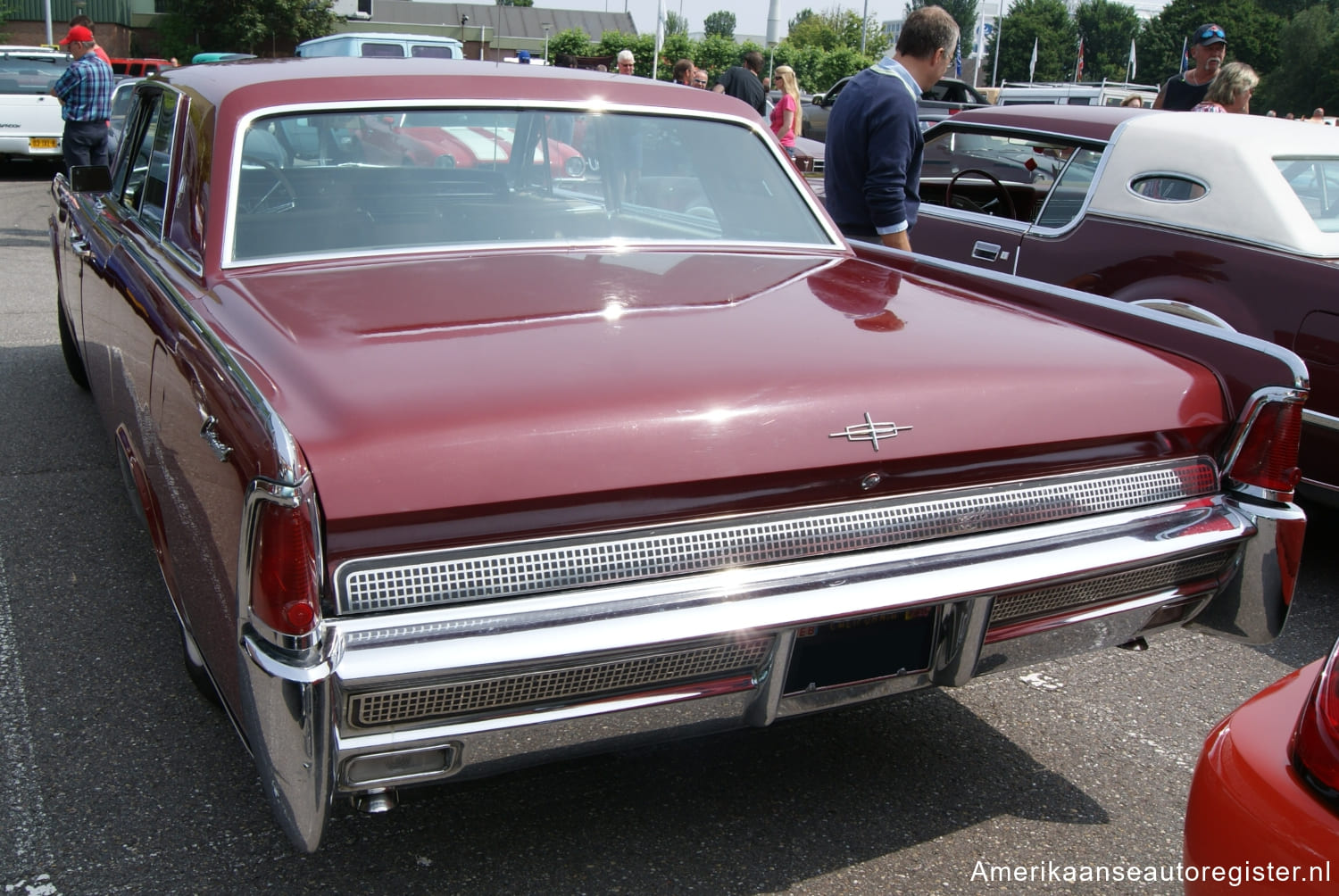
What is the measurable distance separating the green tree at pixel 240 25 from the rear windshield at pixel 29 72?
119 ft

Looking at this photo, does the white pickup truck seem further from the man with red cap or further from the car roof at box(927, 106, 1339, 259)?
the car roof at box(927, 106, 1339, 259)

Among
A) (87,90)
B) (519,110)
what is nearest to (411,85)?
(519,110)

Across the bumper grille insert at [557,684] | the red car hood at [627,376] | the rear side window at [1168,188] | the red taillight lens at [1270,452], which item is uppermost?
the rear side window at [1168,188]

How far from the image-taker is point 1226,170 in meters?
4.70

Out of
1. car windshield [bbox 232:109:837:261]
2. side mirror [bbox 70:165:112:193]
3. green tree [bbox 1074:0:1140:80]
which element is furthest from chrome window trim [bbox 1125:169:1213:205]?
green tree [bbox 1074:0:1140:80]

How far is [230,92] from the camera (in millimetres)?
3027

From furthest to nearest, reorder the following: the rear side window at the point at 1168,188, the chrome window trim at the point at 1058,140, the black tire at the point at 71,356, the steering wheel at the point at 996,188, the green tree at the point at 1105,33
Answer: the green tree at the point at 1105,33 → the steering wheel at the point at 996,188 → the black tire at the point at 71,356 → the chrome window trim at the point at 1058,140 → the rear side window at the point at 1168,188

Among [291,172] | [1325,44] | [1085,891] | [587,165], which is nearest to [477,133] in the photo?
[587,165]

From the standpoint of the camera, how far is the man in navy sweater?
464 centimetres

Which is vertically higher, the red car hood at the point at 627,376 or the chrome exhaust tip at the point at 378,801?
the red car hood at the point at 627,376

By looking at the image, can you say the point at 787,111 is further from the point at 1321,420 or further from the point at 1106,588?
the point at 1106,588

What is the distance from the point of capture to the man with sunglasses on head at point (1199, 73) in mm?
7527

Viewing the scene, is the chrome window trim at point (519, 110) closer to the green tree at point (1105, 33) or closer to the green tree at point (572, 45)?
the green tree at point (572, 45)

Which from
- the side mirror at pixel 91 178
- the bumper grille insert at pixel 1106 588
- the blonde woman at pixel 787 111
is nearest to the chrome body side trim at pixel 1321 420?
the bumper grille insert at pixel 1106 588
